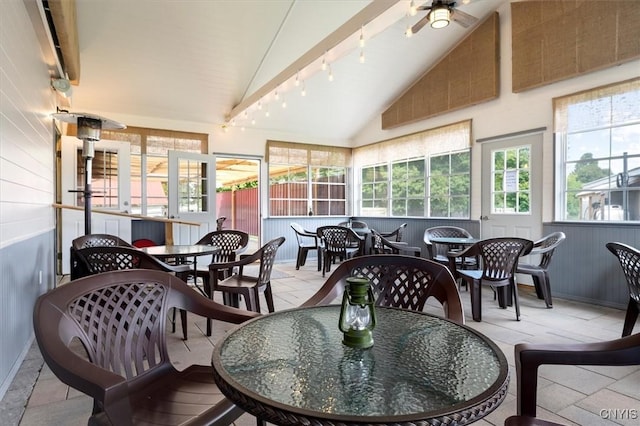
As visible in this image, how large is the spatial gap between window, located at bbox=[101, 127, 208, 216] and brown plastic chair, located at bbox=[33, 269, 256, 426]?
5383 millimetres

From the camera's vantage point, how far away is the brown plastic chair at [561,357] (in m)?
1.20

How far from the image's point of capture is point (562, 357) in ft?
4.07

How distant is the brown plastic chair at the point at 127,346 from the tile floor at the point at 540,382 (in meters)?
0.71

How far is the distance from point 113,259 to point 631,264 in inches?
148

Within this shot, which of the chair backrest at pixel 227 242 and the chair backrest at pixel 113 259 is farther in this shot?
the chair backrest at pixel 227 242

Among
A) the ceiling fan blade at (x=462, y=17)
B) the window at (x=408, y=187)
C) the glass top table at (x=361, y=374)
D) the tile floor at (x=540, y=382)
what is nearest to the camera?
the glass top table at (x=361, y=374)

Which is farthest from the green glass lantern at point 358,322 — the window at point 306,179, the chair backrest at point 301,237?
the window at point 306,179

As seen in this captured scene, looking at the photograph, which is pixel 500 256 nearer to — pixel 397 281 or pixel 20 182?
pixel 397 281

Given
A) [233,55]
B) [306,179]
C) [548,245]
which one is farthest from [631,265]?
[306,179]

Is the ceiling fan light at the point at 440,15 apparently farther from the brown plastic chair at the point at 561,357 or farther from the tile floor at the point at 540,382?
the brown plastic chair at the point at 561,357

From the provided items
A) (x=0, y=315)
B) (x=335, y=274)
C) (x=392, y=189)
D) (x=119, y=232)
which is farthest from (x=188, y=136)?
(x=335, y=274)

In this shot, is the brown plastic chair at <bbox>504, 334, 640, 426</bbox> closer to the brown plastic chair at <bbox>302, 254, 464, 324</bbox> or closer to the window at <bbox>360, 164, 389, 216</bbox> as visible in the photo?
the brown plastic chair at <bbox>302, 254, 464, 324</bbox>

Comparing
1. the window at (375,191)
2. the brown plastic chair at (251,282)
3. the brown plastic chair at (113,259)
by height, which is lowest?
the brown plastic chair at (251,282)

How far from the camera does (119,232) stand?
5832mm
